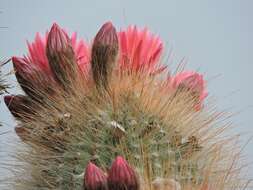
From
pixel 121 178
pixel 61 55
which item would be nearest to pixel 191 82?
pixel 61 55

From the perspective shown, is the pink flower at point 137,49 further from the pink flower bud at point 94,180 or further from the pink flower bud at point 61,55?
the pink flower bud at point 94,180

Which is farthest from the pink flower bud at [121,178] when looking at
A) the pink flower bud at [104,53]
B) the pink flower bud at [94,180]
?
the pink flower bud at [104,53]

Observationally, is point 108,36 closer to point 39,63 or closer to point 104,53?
point 104,53

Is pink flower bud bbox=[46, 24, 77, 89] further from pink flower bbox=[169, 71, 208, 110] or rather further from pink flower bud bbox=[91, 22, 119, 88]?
pink flower bbox=[169, 71, 208, 110]

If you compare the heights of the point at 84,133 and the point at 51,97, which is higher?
the point at 51,97

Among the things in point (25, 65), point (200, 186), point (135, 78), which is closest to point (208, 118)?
point (135, 78)

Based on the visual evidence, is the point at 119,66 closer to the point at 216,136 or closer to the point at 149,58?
the point at 149,58

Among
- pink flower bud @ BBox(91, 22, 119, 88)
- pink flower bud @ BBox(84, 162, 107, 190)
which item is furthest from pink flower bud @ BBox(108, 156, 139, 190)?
Result: pink flower bud @ BBox(91, 22, 119, 88)
